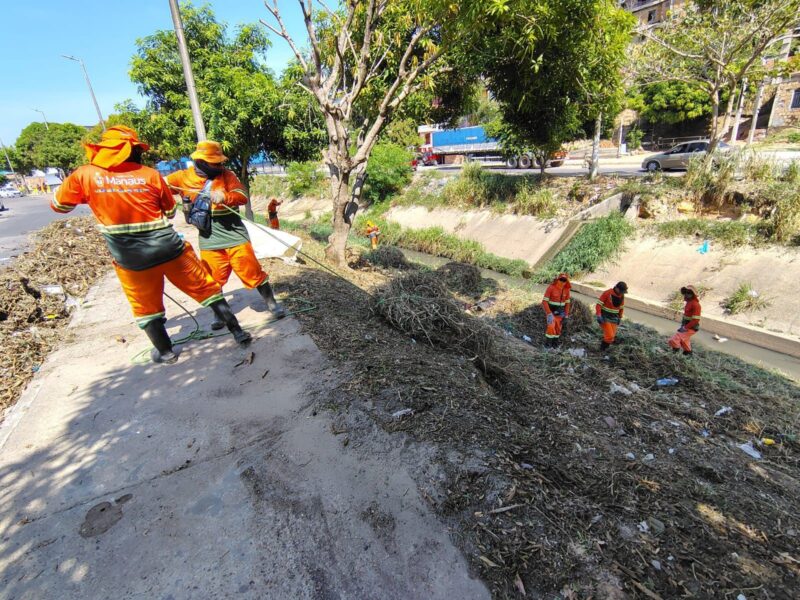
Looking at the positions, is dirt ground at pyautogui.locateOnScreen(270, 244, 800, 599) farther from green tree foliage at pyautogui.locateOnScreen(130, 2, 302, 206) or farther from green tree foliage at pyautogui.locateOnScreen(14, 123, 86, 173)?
green tree foliage at pyautogui.locateOnScreen(14, 123, 86, 173)

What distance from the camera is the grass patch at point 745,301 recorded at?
285 inches

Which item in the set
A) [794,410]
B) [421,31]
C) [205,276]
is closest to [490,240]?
[421,31]

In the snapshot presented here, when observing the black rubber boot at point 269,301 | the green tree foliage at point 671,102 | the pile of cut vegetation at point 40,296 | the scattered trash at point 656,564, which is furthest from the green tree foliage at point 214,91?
the green tree foliage at point 671,102

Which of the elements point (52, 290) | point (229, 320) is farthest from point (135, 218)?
point (52, 290)

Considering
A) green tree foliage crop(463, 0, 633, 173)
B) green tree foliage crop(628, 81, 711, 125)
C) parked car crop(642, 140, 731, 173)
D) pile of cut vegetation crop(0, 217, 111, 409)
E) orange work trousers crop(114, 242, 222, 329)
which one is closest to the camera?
orange work trousers crop(114, 242, 222, 329)

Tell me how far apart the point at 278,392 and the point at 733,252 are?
9.36 metres

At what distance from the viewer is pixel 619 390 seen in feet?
14.8

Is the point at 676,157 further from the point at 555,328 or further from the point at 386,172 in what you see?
the point at 555,328

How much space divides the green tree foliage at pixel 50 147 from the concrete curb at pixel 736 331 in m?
50.4

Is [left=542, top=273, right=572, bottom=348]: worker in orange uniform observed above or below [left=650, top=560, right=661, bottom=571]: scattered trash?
below

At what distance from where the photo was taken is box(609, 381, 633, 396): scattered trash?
4.48 metres

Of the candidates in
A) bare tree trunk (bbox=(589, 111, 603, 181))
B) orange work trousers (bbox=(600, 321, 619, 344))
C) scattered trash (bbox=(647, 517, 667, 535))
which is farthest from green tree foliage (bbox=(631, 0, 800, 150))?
scattered trash (bbox=(647, 517, 667, 535))

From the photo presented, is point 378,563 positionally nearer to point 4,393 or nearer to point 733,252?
point 4,393

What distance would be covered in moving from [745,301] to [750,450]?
488cm
